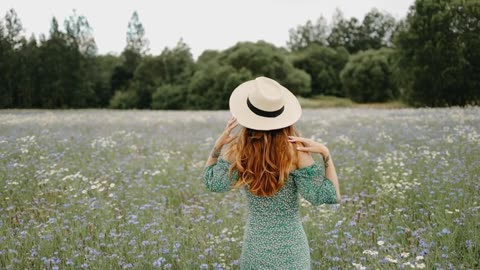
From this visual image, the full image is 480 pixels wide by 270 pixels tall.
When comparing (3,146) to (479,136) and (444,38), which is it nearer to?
(479,136)

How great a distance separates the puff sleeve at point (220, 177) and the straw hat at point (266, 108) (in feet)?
1.19

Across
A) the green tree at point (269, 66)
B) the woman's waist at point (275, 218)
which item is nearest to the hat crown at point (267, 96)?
the woman's waist at point (275, 218)

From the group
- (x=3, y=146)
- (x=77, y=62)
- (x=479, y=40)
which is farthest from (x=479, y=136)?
(x=77, y=62)

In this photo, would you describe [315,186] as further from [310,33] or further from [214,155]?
[310,33]

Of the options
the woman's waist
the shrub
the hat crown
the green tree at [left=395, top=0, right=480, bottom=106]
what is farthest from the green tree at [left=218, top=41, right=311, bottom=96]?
the hat crown

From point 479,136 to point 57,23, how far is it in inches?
1863

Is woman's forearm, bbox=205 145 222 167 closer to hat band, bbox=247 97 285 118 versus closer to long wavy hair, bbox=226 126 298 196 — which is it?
long wavy hair, bbox=226 126 298 196

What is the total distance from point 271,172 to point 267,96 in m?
0.44

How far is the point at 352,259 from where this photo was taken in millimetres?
4012

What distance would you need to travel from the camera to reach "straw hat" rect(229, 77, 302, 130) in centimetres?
258

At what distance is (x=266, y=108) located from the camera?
8.47 ft

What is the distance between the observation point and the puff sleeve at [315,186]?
2.71 meters

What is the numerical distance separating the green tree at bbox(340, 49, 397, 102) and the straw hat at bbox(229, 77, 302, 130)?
175 feet

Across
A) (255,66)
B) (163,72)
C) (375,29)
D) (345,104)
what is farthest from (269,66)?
(375,29)
